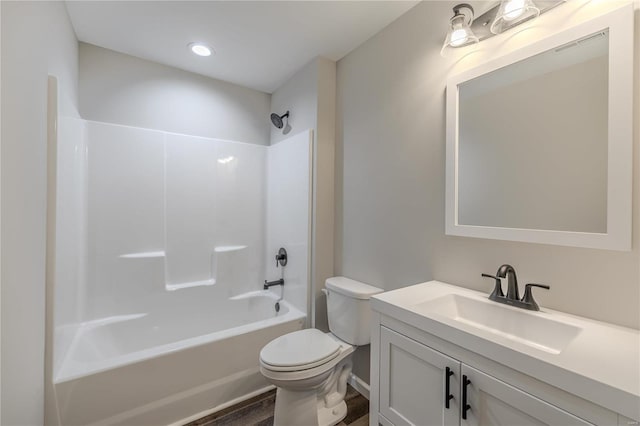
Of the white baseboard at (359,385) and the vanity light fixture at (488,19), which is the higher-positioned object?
the vanity light fixture at (488,19)

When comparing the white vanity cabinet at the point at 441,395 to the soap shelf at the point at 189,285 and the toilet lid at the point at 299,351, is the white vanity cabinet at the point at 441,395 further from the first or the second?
the soap shelf at the point at 189,285

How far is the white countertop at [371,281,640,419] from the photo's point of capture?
607 mm

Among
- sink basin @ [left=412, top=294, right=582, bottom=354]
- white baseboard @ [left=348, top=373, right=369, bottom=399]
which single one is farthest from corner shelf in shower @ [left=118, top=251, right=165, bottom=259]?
sink basin @ [left=412, top=294, right=582, bottom=354]

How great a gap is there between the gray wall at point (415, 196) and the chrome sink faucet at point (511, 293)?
0.07 meters

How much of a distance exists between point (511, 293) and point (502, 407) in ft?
1.47

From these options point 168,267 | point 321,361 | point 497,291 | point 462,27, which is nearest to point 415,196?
point 497,291

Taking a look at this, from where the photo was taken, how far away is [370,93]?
1833mm

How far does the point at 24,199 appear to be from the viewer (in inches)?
40.6

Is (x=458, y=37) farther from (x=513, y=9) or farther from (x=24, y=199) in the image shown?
(x=24, y=199)

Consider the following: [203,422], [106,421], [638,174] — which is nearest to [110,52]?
[106,421]

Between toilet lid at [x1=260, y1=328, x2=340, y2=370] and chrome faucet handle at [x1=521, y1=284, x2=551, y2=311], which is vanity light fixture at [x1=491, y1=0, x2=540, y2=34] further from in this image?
toilet lid at [x1=260, y1=328, x2=340, y2=370]

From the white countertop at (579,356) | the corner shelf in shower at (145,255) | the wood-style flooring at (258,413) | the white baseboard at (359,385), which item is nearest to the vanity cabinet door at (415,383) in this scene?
the white countertop at (579,356)

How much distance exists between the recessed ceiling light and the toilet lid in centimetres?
213

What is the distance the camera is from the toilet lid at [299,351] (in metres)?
1.41
